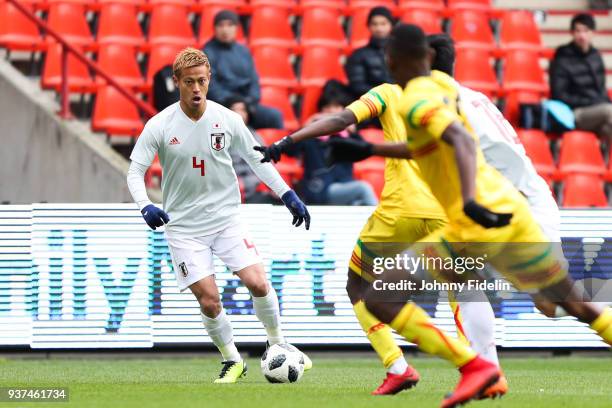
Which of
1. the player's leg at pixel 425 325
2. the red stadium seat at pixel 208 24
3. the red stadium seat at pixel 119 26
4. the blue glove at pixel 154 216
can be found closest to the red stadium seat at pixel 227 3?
the red stadium seat at pixel 208 24

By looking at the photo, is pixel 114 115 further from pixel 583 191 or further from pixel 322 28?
pixel 583 191

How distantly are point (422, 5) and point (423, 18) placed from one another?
17.4 inches

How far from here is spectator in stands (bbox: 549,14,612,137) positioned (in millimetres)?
14289

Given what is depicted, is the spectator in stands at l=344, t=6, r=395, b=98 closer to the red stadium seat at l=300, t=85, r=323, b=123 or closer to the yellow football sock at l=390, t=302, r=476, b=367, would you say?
the red stadium seat at l=300, t=85, r=323, b=123

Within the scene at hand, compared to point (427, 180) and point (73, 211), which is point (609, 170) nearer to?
point (73, 211)

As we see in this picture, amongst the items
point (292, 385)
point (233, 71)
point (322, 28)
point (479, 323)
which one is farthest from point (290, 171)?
point (479, 323)

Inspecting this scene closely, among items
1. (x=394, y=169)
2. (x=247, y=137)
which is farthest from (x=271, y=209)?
(x=394, y=169)

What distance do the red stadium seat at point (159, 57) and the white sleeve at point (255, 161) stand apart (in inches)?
Answer: 219

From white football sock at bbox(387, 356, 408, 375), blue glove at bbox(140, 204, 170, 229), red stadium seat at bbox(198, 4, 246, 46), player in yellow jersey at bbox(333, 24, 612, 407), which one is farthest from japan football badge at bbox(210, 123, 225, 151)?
red stadium seat at bbox(198, 4, 246, 46)

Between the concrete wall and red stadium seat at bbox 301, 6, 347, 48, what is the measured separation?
294cm

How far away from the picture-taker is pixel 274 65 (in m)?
14.6

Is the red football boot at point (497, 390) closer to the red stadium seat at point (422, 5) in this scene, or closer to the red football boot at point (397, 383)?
the red football boot at point (397, 383)

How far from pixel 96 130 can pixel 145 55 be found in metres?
1.57

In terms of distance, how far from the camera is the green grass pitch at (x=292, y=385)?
23.2 feet
